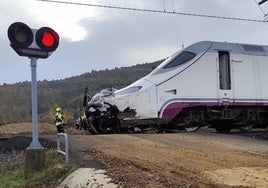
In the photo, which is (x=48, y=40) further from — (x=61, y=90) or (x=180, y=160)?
(x=61, y=90)

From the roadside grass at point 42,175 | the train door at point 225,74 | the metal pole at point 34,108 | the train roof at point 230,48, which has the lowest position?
the roadside grass at point 42,175

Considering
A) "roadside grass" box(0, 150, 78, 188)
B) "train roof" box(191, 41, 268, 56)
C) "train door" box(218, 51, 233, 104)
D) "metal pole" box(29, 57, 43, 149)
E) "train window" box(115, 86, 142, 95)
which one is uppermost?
"train roof" box(191, 41, 268, 56)

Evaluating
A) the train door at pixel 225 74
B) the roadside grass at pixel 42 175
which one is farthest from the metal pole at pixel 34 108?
the train door at pixel 225 74

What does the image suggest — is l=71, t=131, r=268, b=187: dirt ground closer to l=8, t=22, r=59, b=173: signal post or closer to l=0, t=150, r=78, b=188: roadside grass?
l=0, t=150, r=78, b=188: roadside grass

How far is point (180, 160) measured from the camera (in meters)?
11.1

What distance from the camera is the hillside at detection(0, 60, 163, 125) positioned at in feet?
197

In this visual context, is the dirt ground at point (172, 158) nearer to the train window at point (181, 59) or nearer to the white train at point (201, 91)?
the white train at point (201, 91)

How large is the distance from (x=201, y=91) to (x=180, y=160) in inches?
343

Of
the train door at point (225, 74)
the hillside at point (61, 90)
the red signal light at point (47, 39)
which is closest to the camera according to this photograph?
the red signal light at point (47, 39)

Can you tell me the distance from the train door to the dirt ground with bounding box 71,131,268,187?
3694mm

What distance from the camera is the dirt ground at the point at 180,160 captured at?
29.2ft

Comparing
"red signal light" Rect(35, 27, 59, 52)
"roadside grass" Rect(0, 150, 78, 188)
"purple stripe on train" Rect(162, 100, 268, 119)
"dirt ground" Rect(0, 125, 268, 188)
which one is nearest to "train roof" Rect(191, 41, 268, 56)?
"purple stripe on train" Rect(162, 100, 268, 119)

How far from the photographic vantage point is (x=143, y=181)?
8.65 m

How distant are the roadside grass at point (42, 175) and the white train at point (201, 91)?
6471mm
